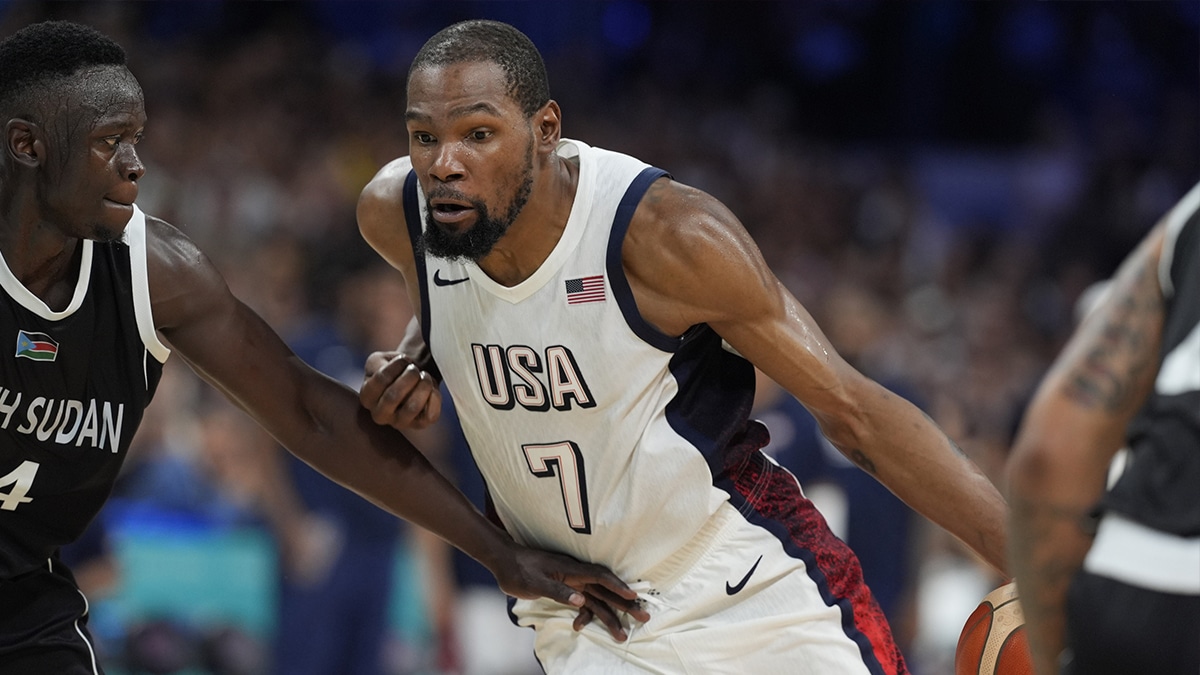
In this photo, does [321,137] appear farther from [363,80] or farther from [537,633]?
[537,633]

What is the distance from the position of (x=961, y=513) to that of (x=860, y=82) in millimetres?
11723

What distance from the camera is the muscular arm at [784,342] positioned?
3523mm

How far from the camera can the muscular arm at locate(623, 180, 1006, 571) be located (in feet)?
11.6

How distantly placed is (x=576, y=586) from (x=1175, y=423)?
1.82m

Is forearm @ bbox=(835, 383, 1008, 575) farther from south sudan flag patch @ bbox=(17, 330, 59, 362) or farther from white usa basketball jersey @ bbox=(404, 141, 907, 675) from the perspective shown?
south sudan flag patch @ bbox=(17, 330, 59, 362)

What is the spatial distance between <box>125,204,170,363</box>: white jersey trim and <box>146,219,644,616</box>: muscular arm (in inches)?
1.2

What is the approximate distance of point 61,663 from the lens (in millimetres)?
3639

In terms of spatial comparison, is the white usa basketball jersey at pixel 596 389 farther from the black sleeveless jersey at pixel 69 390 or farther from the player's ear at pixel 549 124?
the black sleeveless jersey at pixel 69 390

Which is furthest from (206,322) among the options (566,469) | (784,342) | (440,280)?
(784,342)

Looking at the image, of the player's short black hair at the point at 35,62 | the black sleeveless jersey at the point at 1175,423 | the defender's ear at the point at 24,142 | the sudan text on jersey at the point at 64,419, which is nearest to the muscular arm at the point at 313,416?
the sudan text on jersey at the point at 64,419

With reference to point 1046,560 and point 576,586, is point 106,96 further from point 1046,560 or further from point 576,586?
point 1046,560

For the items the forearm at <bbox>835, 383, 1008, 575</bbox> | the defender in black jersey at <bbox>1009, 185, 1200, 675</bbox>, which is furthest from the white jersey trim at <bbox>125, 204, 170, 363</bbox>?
the defender in black jersey at <bbox>1009, 185, 1200, 675</bbox>

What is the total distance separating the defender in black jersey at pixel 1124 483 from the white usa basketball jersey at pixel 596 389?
1.22 meters

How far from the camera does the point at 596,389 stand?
3.63m
